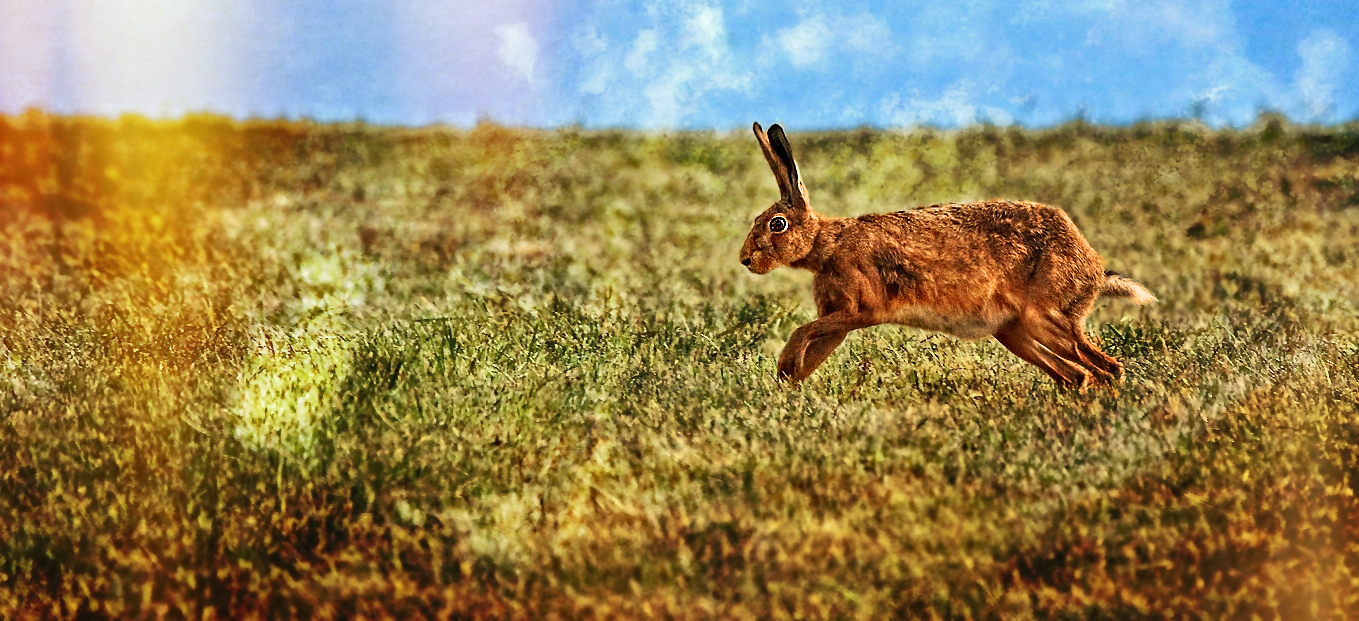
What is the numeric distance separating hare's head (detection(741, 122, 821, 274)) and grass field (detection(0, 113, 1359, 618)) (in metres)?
0.86

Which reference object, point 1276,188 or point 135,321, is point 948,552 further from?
point 1276,188

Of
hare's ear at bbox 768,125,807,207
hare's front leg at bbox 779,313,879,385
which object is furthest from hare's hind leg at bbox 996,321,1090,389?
hare's ear at bbox 768,125,807,207

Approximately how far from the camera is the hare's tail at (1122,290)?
26.6ft

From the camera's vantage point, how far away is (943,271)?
24.5 ft

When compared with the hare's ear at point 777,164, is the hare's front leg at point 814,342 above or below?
below

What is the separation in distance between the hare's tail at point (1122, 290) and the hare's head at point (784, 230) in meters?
2.14

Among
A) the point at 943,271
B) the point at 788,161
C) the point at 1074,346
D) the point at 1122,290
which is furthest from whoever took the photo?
the point at 1122,290

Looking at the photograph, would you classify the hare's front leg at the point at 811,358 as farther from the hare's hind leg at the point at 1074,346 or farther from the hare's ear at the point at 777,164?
the hare's hind leg at the point at 1074,346

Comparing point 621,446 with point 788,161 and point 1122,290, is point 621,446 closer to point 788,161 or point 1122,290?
point 788,161

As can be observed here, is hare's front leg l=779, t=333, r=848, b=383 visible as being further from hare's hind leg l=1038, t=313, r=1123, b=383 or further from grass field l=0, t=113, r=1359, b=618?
hare's hind leg l=1038, t=313, r=1123, b=383

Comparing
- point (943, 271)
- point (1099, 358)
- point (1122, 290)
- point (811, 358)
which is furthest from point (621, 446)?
point (1122, 290)

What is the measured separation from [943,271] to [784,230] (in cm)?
103

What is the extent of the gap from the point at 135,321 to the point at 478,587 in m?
5.54

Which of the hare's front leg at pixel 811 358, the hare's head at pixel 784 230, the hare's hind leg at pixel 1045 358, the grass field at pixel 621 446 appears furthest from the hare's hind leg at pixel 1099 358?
the hare's head at pixel 784 230
